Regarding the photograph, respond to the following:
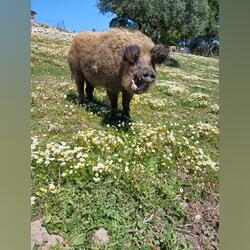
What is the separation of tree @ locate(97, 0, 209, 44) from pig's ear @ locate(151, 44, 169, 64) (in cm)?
6

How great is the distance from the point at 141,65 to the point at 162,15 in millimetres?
254

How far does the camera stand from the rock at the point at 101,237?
1.67 meters

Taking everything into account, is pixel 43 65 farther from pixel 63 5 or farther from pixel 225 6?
pixel 225 6

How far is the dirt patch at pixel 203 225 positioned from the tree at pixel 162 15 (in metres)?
0.68

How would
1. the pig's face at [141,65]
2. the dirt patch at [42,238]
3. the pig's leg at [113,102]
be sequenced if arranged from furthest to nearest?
1. the pig's leg at [113,102]
2. the pig's face at [141,65]
3. the dirt patch at [42,238]

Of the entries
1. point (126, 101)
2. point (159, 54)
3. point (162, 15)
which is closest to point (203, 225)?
point (126, 101)

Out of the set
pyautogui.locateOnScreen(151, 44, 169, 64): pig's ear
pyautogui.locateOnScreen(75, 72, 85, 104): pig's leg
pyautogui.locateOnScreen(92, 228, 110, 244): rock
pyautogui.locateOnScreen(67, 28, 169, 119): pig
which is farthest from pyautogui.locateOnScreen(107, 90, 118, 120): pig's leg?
pyautogui.locateOnScreen(92, 228, 110, 244): rock

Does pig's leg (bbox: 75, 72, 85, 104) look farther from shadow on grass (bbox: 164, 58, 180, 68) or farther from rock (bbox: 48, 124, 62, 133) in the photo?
shadow on grass (bbox: 164, 58, 180, 68)

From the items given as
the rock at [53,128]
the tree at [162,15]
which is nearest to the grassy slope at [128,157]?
the rock at [53,128]

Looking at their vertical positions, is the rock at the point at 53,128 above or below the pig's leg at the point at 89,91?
below

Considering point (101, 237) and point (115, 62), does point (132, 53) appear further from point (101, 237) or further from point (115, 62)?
point (101, 237)

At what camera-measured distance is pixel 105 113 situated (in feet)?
6.18

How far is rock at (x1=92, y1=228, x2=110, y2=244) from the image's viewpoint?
1.67 meters

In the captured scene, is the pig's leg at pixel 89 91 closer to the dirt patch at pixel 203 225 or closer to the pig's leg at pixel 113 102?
the pig's leg at pixel 113 102
